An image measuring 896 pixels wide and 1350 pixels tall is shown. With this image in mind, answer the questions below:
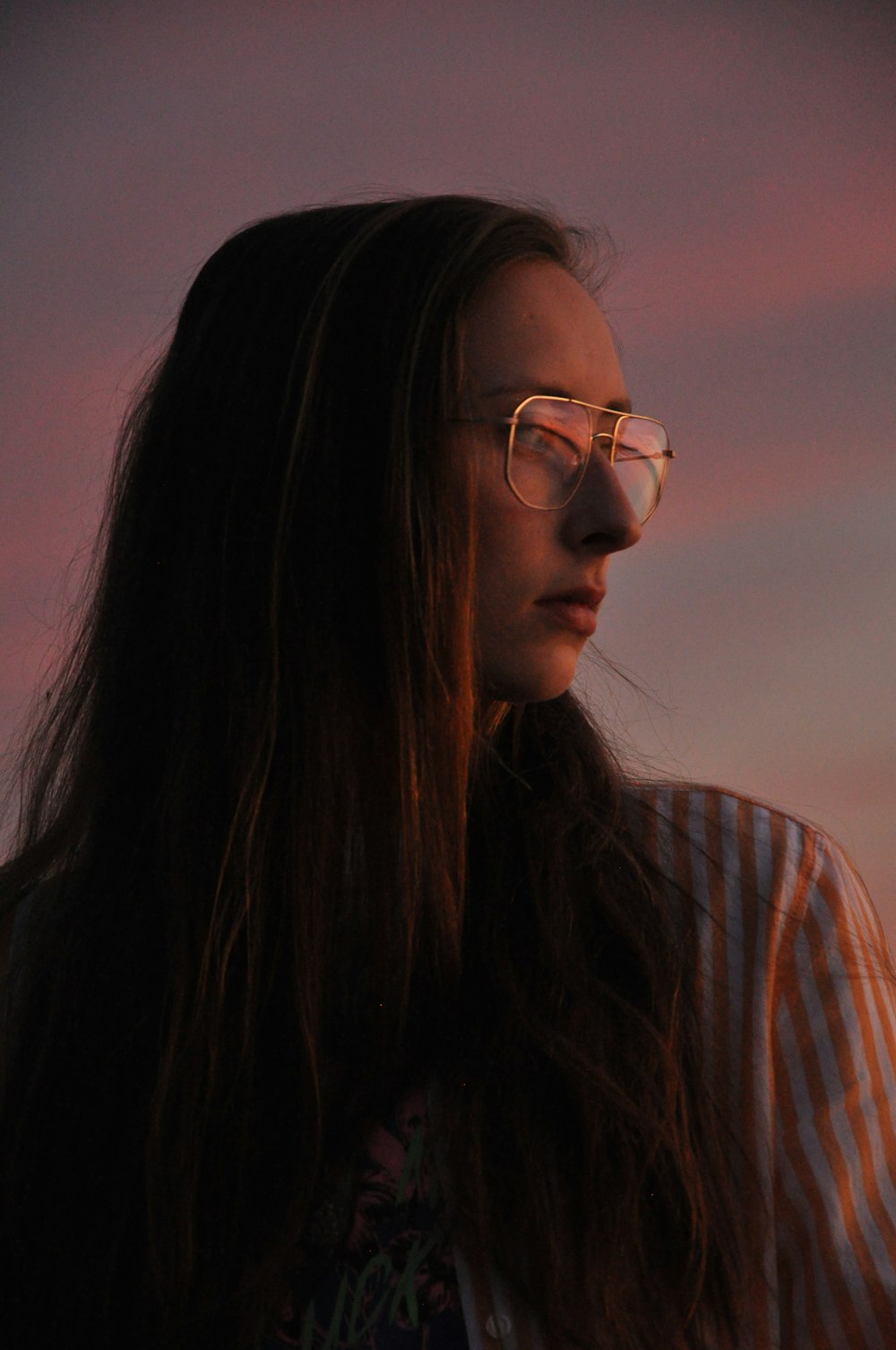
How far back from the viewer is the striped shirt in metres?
1.32

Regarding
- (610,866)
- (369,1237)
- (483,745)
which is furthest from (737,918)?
(369,1237)

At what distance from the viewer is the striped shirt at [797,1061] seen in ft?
4.34

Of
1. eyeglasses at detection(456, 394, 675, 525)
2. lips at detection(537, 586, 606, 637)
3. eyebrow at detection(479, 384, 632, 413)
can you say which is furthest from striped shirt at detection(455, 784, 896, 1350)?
eyebrow at detection(479, 384, 632, 413)

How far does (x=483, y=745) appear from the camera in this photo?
1.74 meters

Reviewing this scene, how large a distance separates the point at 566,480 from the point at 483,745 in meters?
0.38

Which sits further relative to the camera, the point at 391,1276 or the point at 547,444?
the point at 547,444

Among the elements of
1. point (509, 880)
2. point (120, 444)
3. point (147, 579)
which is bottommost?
point (509, 880)

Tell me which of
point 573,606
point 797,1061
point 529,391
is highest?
point 529,391

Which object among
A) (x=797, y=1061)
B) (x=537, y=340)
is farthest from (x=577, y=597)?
(x=797, y=1061)

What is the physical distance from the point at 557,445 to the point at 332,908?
0.64 m

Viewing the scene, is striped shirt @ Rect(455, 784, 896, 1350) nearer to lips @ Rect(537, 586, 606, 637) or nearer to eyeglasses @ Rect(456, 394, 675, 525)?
lips @ Rect(537, 586, 606, 637)

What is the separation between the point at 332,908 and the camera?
1.59 metres

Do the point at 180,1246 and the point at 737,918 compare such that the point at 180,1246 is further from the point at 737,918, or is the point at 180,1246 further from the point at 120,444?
the point at 120,444

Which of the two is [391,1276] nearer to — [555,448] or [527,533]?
[527,533]
